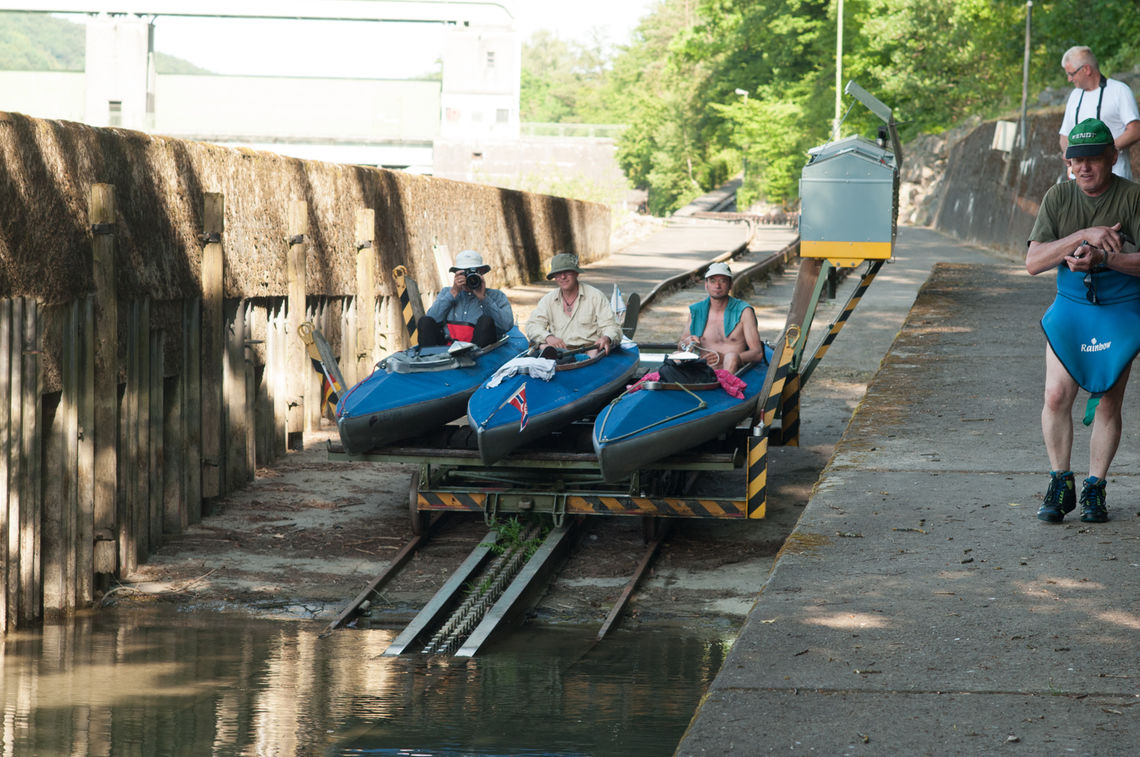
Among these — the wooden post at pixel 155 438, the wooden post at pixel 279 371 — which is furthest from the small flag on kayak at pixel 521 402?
the wooden post at pixel 279 371

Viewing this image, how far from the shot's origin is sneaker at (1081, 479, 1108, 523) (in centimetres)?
697

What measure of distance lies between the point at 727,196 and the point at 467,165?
2270 cm

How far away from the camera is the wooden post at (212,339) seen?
445 inches

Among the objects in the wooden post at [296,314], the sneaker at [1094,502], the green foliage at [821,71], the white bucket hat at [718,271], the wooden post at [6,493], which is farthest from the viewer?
the green foliage at [821,71]

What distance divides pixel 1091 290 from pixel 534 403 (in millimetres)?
4495

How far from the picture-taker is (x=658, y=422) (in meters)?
9.88

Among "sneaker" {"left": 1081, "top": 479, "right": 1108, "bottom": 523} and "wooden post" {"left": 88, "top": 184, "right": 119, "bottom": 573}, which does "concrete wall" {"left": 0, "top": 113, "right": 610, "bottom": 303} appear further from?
"sneaker" {"left": 1081, "top": 479, "right": 1108, "bottom": 523}

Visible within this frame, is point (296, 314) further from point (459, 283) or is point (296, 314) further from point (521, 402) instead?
point (521, 402)

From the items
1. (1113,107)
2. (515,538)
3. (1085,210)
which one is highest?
(1113,107)

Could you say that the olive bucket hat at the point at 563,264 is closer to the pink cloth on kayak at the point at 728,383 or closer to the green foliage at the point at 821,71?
the pink cloth on kayak at the point at 728,383

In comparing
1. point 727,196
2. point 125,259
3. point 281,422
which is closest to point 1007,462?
point 125,259

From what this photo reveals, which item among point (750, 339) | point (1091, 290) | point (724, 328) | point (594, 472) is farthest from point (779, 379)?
point (1091, 290)

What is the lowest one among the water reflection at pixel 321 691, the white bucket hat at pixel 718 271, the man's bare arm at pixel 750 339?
the water reflection at pixel 321 691

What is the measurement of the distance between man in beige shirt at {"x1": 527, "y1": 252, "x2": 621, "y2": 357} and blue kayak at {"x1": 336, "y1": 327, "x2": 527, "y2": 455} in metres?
0.60
